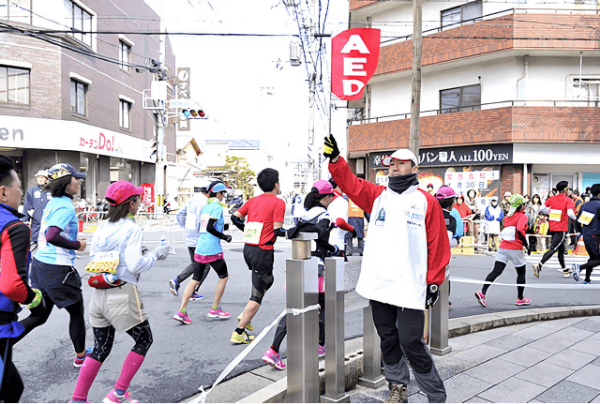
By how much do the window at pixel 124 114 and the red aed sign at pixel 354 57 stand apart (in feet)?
62.2

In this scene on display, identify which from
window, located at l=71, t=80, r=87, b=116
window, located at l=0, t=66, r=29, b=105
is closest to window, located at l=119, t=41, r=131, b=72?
window, located at l=71, t=80, r=87, b=116

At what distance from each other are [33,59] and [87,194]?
7099 mm

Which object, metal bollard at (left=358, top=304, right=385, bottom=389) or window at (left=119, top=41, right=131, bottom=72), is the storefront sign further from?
window at (left=119, top=41, right=131, bottom=72)

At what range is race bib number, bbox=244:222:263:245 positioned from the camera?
447 cm

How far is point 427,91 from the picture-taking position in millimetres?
19547

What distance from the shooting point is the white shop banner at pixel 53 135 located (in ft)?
59.1

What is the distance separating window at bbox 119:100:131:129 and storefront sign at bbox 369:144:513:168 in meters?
18.3

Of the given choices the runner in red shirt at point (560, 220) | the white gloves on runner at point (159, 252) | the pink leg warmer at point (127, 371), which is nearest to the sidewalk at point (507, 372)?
the pink leg warmer at point (127, 371)

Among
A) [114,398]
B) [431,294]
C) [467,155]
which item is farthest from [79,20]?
[431,294]

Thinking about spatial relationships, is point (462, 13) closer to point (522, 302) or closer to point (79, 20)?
point (522, 302)

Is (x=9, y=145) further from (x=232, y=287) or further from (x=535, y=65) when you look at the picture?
(x=535, y=65)

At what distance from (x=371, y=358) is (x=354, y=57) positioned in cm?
898

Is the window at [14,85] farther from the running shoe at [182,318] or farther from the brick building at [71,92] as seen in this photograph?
the running shoe at [182,318]

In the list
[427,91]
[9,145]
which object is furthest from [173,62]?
[427,91]
